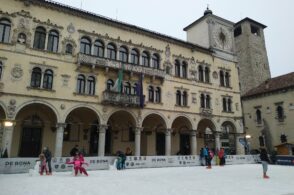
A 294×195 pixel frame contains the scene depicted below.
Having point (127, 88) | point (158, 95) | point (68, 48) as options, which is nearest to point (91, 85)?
point (127, 88)

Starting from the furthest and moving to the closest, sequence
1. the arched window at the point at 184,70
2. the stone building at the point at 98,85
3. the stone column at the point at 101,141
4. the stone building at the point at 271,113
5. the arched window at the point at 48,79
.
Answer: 1. the stone building at the point at 271,113
2. the arched window at the point at 184,70
3. the stone column at the point at 101,141
4. the arched window at the point at 48,79
5. the stone building at the point at 98,85

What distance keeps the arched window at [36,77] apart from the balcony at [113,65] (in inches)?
137

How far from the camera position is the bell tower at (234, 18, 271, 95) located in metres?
46.3

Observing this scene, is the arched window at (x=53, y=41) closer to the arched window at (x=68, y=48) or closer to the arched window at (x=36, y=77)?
the arched window at (x=68, y=48)

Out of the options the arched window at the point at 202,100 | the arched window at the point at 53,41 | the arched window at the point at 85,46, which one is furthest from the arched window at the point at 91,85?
the arched window at the point at 202,100

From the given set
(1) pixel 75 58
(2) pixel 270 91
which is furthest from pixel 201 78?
(1) pixel 75 58

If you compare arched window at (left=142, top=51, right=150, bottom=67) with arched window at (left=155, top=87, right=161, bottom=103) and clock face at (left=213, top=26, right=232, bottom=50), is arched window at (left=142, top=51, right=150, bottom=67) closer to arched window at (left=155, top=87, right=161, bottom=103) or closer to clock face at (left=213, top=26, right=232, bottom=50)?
arched window at (left=155, top=87, right=161, bottom=103)

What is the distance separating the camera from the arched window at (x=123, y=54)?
80.9ft

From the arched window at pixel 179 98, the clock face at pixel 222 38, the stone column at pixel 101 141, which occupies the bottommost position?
the stone column at pixel 101 141

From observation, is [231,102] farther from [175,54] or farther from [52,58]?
[52,58]

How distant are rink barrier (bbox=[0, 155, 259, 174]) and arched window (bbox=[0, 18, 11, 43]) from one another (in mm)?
10141

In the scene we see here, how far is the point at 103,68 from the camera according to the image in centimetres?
2275

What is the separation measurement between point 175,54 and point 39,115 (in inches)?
641

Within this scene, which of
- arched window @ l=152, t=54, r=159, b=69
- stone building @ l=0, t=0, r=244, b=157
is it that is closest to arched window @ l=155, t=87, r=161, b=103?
stone building @ l=0, t=0, r=244, b=157
